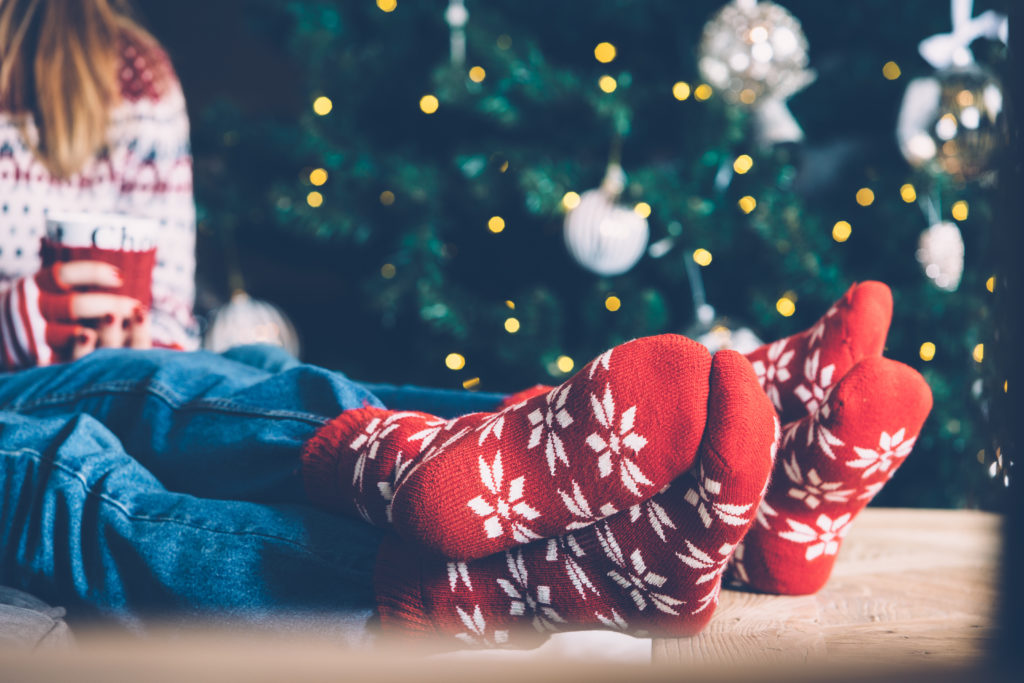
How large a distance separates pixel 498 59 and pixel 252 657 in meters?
1.19

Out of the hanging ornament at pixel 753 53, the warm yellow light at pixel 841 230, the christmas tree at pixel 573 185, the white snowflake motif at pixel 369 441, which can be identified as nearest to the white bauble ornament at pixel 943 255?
the christmas tree at pixel 573 185

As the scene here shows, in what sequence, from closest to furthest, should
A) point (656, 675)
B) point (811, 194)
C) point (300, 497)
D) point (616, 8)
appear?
point (656, 675) → point (300, 497) → point (616, 8) → point (811, 194)

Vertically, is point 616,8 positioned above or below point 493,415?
above

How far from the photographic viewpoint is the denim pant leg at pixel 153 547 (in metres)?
0.54

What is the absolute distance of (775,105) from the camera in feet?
4.44

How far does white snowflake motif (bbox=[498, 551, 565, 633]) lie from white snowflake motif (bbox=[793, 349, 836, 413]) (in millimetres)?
313

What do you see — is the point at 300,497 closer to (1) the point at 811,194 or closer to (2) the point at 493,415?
(2) the point at 493,415

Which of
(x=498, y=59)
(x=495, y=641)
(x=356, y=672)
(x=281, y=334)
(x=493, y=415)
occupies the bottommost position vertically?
(x=281, y=334)

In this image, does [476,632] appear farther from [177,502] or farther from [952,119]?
[952,119]

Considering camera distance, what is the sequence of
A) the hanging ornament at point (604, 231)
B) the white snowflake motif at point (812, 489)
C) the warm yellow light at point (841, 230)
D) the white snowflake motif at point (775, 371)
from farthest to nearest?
the warm yellow light at point (841, 230) < the hanging ornament at point (604, 231) < the white snowflake motif at point (775, 371) < the white snowflake motif at point (812, 489)

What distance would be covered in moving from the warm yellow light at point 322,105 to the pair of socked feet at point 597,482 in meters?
0.95

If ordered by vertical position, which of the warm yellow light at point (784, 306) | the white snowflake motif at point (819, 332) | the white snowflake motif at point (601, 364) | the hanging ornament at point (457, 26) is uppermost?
the hanging ornament at point (457, 26)

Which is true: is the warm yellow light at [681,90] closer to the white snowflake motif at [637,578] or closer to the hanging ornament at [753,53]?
the hanging ornament at [753,53]

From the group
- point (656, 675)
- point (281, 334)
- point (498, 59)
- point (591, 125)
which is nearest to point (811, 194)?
point (591, 125)
